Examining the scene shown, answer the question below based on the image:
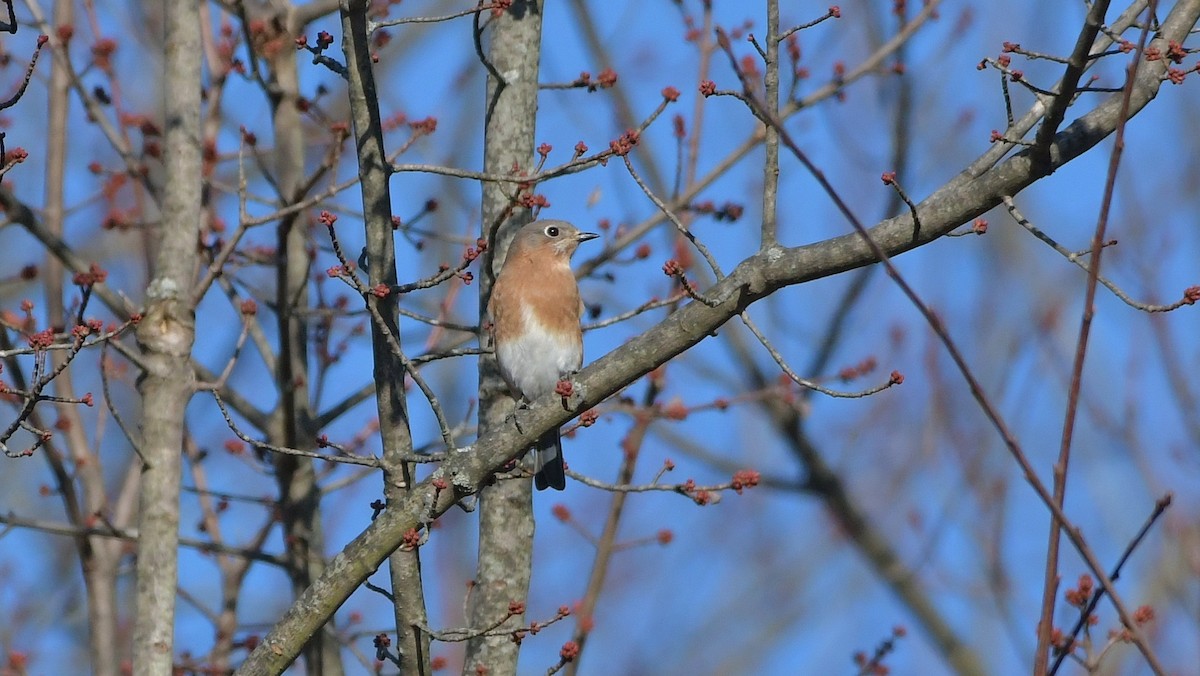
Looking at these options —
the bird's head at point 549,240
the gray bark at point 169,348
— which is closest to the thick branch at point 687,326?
the gray bark at point 169,348

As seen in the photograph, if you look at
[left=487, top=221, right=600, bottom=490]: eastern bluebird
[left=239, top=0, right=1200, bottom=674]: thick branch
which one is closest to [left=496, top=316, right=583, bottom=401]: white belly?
[left=487, top=221, right=600, bottom=490]: eastern bluebird

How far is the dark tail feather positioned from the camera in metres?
5.70

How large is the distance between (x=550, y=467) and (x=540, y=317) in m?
0.72

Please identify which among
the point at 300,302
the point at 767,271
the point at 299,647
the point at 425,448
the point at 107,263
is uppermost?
the point at 107,263

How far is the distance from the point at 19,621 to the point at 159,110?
3760mm

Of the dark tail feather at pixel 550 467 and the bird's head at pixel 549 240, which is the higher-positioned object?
the bird's head at pixel 549 240

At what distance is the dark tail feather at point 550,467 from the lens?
5.70 metres

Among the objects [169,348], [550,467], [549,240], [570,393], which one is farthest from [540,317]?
[570,393]

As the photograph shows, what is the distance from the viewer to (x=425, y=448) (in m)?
6.01

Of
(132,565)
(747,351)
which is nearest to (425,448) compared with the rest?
(132,565)

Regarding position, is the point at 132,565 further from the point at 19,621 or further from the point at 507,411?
the point at 19,621

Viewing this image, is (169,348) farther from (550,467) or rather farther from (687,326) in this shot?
(687,326)

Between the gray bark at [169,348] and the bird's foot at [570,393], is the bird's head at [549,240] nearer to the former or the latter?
the gray bark at [169,348]

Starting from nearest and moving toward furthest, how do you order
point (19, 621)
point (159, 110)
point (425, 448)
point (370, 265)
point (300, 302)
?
point (370, 265) < point (425, 448) < point (300, 302) < point (19, 621) < point (159, 110)
